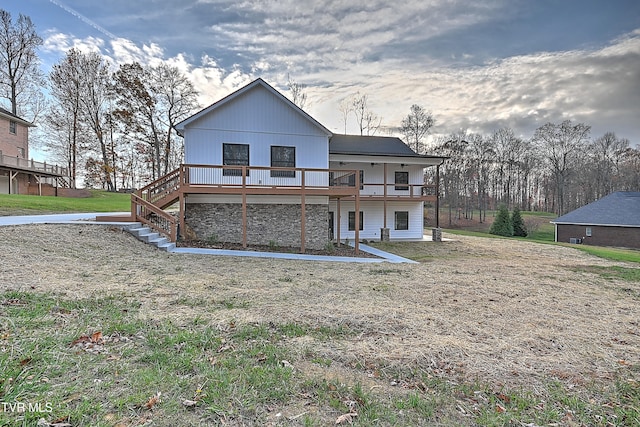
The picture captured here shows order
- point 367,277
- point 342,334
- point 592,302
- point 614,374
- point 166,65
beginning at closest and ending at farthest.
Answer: point 614,374, point 342,334, point 592,302, point 367,277, point 166,65

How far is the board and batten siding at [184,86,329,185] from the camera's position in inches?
523

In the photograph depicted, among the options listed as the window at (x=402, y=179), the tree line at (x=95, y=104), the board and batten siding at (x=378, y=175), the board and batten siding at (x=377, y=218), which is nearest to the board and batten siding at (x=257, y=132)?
the board and batten siding at (x=378, y=175)

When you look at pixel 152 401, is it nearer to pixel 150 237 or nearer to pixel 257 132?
pixel 150 237

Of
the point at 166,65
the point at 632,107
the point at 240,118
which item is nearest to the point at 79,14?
the point at 240,118

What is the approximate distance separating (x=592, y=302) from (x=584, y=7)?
13.5 metres

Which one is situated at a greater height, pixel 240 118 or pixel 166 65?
pixel 166 65

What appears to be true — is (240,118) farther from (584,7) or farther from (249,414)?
(584,7)

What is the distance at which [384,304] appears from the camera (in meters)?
5.45

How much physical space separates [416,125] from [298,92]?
14.7m

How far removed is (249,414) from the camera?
7.67ft

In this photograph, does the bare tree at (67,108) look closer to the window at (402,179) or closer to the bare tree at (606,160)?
the window at (402,179)

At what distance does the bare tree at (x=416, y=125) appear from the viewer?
35.4 meters

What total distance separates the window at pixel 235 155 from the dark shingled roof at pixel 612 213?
31.5 meters

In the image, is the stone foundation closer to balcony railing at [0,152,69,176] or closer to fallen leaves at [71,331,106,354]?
fallen leaves at [71,331,106,354]
